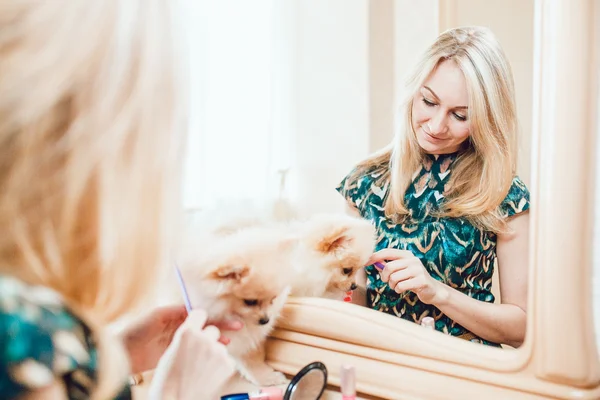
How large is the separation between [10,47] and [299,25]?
337mm

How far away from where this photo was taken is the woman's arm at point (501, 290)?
0.62 metres

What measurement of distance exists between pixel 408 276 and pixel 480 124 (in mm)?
194

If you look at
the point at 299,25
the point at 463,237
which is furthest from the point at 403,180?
the point at 299,25

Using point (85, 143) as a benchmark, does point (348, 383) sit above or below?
below

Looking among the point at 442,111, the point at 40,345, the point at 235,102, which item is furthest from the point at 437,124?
the point at 40,345

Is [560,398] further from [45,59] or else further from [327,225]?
[45,59]

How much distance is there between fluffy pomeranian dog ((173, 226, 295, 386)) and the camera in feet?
2.14

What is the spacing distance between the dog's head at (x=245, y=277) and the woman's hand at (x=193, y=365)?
0.03 metres

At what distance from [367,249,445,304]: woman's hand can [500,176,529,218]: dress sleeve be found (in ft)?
0.37

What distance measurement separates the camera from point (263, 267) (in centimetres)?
68

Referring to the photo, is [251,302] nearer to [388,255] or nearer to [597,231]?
[388,255]

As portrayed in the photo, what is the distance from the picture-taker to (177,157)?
0.57m

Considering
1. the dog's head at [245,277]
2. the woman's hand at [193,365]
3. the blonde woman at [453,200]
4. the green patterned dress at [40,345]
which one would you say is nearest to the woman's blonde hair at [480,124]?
the blonde woman at [453,200]

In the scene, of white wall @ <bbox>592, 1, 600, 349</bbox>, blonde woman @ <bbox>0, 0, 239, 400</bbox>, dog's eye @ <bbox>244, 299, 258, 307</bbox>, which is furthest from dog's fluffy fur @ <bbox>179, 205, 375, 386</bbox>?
white wall @ <bbox>592, 1, 600, 349</bbox>
